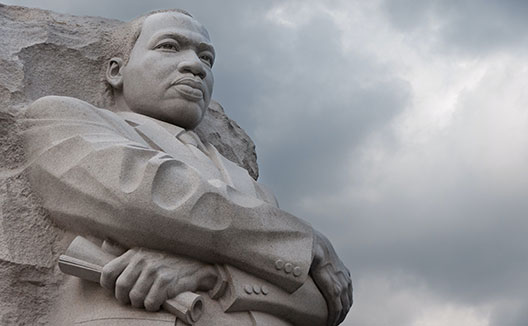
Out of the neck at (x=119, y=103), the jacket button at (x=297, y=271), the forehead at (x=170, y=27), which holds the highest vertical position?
the forehead at (x=170, y=27)

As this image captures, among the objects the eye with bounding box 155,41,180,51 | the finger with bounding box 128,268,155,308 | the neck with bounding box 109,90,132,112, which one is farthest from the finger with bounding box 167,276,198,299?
the eye with bounding box 155,41,180,51

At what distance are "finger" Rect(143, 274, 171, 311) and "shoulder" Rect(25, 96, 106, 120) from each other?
1067mm

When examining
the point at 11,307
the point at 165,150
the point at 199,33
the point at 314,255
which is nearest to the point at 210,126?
the point at 199,33

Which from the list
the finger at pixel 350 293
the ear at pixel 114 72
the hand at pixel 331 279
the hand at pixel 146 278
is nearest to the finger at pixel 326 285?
the hand at pixel 331 279

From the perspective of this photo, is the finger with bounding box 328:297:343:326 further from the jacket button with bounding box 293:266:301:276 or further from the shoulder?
the shoulder

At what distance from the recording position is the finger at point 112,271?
166 inches

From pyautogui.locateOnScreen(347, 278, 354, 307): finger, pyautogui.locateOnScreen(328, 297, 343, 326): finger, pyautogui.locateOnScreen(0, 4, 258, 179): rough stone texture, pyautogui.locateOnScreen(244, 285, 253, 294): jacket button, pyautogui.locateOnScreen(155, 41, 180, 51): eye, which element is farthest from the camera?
pyautogui.locateOnScreen(155, 41, 180, 51): eye

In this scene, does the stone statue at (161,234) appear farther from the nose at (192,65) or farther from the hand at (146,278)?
the nose at (192,65)

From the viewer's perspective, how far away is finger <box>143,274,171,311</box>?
165 inches

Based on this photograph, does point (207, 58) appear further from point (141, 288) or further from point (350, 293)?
point (141, 288)

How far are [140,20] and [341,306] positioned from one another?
2326 mm

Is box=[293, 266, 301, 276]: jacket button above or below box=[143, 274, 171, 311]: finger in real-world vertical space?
above

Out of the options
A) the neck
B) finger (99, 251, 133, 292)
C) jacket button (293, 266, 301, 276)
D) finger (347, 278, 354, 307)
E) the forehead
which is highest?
the forehead

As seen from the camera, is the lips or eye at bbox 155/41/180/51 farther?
eye at bbox 155/41/180/51
